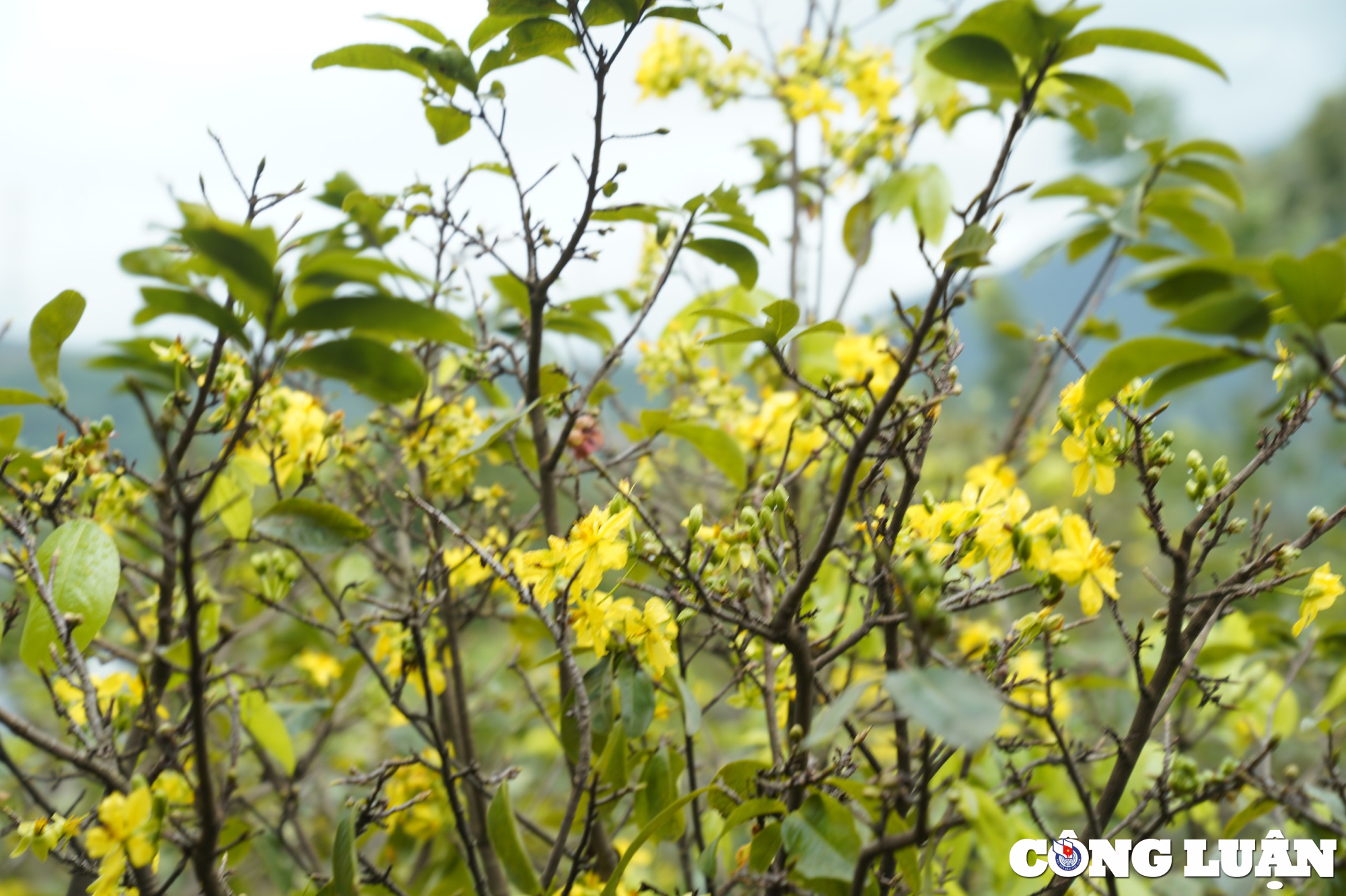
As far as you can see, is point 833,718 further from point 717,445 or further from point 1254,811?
point 1254,811

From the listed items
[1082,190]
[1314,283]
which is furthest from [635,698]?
[1082,190]

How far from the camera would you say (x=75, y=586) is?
25.2 inches

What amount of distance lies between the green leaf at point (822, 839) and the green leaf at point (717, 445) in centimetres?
41

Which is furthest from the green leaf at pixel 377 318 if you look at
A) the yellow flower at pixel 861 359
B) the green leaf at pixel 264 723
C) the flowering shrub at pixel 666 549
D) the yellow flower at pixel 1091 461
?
the yellow flower at pixel 861 359

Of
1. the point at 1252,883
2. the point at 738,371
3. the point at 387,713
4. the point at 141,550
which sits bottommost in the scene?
the point at 1252,883

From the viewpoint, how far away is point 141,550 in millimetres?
1286

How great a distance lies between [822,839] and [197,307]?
54cm

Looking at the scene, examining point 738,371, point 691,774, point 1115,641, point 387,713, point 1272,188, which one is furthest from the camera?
point 1272,188

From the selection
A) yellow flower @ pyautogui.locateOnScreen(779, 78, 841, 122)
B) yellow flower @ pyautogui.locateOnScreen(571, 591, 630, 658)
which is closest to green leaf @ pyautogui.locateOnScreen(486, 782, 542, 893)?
yellow flower @ pyautogui.locateOnScreen(571, 591, 630, 658)

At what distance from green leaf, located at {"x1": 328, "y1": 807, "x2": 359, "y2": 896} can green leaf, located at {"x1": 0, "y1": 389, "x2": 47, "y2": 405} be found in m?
0.44

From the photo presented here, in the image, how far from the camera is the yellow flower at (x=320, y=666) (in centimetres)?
140

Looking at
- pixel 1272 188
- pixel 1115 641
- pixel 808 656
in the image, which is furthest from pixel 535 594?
pixel 1272 188

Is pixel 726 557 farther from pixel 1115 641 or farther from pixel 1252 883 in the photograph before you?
pixel 1115 641

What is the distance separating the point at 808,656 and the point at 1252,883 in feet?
1.81
